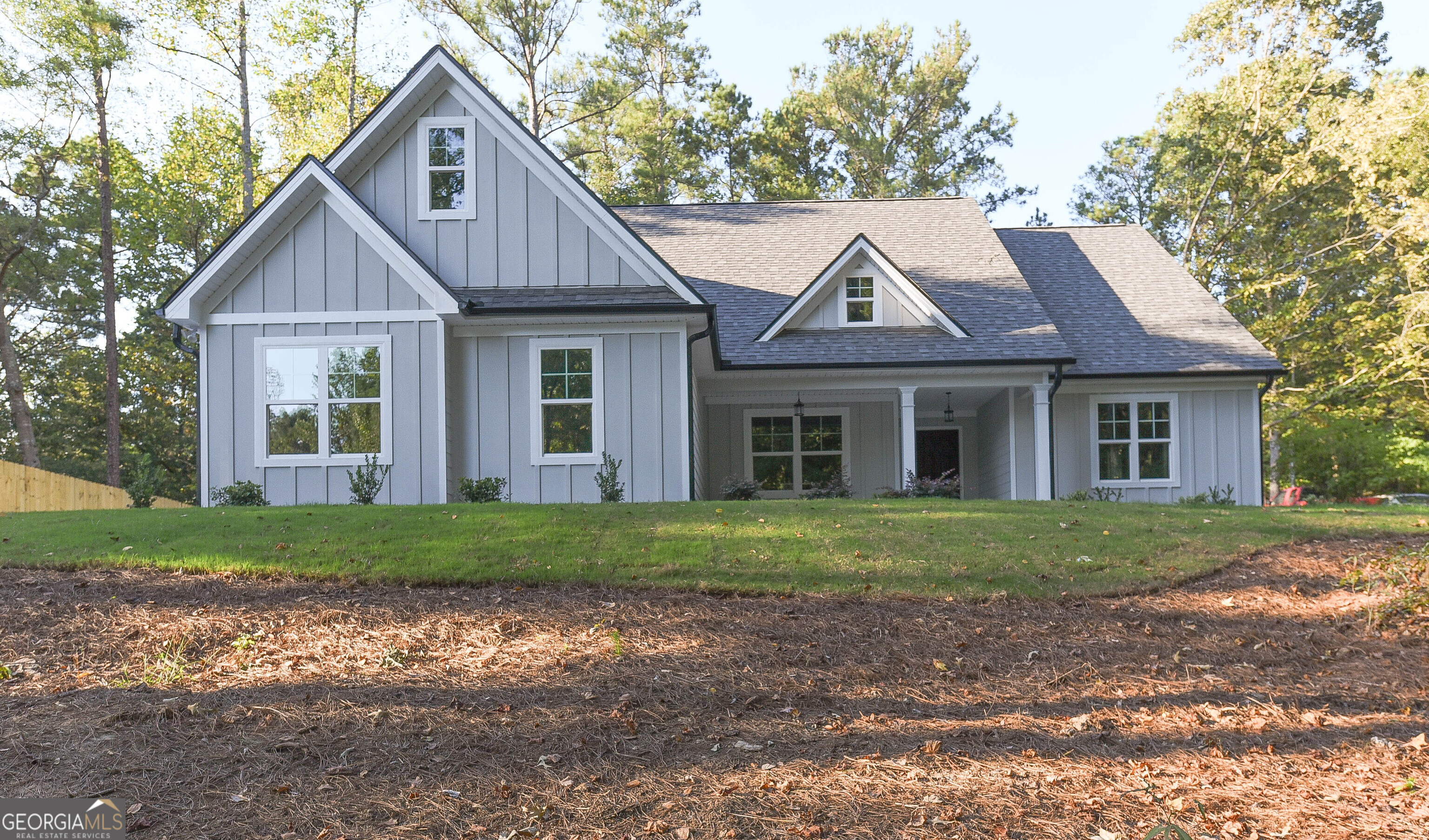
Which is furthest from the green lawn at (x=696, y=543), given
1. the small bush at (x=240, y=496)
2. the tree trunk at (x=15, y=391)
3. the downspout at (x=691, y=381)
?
the tree trunk at (x=15, y=391)

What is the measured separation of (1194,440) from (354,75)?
22248mm

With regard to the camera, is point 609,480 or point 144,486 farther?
point 144,486

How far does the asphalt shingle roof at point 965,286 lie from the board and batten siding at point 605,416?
2.54 m

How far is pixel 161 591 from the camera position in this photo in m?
7.63

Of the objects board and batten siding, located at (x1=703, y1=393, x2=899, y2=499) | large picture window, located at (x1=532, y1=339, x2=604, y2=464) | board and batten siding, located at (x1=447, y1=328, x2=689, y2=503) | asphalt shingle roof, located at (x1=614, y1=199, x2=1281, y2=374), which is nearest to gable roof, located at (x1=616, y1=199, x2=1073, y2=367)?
asphalt shingle roof, located at (x1=614, y1=199, x2=1281, y2=374)

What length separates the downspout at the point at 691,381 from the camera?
12.6 meters

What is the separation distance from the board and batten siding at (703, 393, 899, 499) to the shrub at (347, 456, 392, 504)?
243 inches

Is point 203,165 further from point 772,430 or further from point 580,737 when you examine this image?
point 580,737

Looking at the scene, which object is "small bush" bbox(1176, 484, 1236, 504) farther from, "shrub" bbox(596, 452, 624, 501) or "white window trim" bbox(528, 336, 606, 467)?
"white window trim" bbox(528, 336, 606, 467)

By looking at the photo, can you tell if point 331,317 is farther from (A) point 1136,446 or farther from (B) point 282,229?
(A) point 1136,446

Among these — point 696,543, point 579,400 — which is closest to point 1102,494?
point 579,400

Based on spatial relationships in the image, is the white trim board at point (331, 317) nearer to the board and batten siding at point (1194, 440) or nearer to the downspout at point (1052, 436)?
the downspout at point (1052, 436)

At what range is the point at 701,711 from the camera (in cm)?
559

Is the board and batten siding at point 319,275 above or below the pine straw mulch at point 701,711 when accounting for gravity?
above
